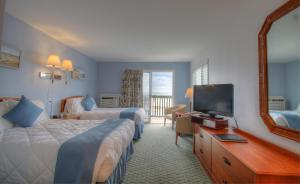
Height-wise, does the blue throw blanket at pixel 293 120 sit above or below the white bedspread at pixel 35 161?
above

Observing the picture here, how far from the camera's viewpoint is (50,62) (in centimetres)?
310

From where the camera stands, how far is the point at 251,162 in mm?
1217

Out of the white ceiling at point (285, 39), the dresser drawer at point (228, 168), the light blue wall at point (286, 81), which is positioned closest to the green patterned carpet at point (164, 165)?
the dresser drawer at point (228, 168)

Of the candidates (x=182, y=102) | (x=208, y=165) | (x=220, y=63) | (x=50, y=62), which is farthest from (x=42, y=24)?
(x=182, y=102)

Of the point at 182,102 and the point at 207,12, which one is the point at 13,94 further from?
the point at 182,102

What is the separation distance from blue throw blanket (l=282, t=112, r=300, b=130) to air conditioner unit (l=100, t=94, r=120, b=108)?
5.17 meters

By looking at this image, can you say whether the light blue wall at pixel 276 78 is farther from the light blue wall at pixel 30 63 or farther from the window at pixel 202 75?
the light blue wall at pixel 30 63

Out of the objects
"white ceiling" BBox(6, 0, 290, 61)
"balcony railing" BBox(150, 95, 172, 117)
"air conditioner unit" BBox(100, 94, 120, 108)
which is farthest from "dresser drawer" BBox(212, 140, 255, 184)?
"balcony railing" BBox(150, 95, 172, 117)

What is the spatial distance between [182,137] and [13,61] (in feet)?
13.3

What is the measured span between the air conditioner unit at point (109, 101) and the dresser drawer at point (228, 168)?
177 inches

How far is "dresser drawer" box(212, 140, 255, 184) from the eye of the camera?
→ 3.98 feet

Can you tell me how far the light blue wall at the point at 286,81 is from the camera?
4.32ft

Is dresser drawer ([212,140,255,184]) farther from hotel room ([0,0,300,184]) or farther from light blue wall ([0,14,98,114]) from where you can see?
light blue wall ([0,14,98,114])

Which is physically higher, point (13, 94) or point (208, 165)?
point (13, 94)
